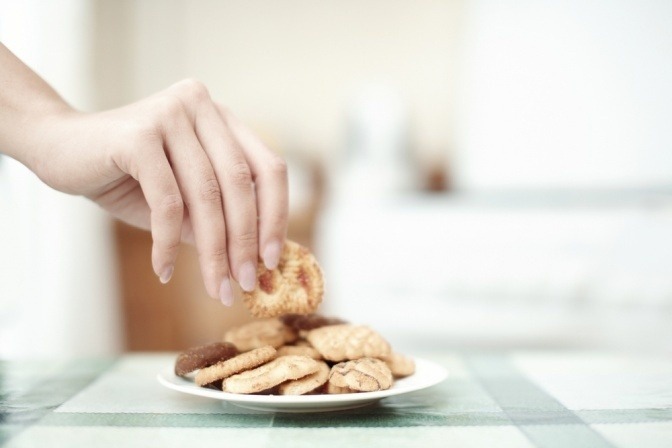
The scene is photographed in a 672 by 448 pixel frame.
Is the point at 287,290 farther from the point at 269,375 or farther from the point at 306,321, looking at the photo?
the point at 269,375

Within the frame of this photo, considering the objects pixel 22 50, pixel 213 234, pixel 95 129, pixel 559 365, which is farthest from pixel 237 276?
pixel 22 50

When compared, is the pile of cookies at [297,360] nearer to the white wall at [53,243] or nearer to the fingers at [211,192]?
the fingers at [211,192]

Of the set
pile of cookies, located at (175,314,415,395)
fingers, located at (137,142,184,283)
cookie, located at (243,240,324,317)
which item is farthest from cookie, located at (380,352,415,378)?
fingers, located at (137,142,184,283)

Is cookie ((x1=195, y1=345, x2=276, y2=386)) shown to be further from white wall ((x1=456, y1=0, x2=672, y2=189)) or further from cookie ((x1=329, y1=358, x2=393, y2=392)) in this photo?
white wall ((x1=456, y1=0, x2=672, y2=189))

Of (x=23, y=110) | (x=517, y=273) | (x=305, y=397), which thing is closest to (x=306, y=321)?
(x=305, y=397)

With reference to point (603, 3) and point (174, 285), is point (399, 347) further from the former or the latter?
point (603, 3)
